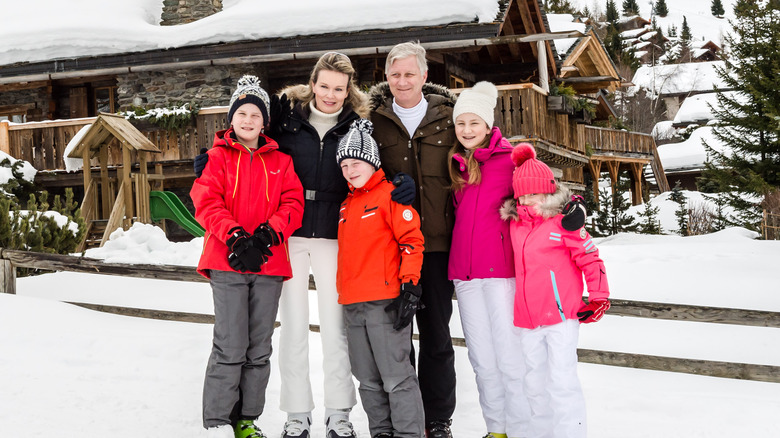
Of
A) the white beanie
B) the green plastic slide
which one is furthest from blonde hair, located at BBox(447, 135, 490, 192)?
the green plastic slide

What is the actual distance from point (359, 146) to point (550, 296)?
1.24 metres

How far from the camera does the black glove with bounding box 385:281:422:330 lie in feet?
10.8

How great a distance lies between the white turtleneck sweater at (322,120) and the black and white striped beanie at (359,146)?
0.64ft

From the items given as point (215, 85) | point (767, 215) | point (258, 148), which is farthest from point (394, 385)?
point (767, 215)

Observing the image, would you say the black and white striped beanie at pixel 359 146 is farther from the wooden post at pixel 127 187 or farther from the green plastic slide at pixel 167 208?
the green plastic slide at pixel 167 208

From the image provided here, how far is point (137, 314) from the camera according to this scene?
258 inches

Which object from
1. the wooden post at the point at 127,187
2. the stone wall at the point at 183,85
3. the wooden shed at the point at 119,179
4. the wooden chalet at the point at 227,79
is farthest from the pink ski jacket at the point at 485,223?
the stone wall at the point at 183,85

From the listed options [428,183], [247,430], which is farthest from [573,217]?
[247,430]

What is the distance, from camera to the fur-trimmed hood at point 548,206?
3.46m

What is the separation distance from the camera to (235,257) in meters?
3.35

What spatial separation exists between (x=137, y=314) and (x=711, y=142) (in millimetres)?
36897

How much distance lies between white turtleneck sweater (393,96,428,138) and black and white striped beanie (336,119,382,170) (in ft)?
0.89

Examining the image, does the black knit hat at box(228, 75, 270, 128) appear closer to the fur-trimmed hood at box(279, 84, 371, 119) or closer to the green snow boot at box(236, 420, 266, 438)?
the fur-trimmed hood at box(279, 84, 371, 119)

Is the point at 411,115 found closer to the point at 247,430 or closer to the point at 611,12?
the point at 247,430
